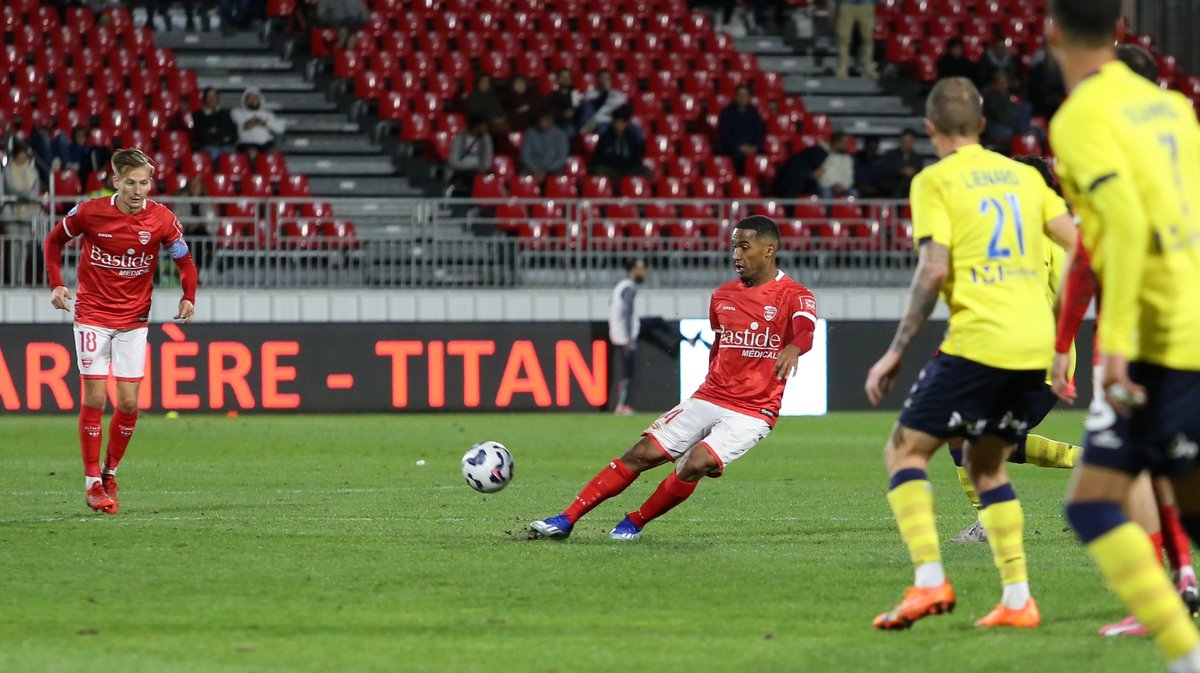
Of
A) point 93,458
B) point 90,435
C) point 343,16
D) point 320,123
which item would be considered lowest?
point 93,458

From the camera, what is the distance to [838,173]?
79.2 ft

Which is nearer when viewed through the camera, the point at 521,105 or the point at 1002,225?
the point at 1002,225

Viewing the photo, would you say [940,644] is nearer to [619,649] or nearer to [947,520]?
[619,649]

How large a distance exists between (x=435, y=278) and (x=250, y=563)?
44.2ft

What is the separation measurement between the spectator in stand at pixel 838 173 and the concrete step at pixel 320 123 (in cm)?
662

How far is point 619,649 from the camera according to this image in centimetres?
602

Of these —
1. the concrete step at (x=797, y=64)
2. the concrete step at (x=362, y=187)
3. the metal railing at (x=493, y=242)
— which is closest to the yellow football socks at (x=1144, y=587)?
the metal railing at (x=493, y=242)

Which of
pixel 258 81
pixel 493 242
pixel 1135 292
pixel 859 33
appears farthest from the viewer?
pixel 859 33

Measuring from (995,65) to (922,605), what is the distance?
21.5 metres

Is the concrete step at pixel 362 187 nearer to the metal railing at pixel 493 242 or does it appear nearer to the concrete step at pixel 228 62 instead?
the metal railing at pixel 493 242

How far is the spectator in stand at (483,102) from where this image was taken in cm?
2397

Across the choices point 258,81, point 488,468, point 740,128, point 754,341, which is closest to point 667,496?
point 754,341

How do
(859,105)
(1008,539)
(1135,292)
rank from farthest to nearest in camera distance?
(859,105) < (1008,539) < (1135,292)

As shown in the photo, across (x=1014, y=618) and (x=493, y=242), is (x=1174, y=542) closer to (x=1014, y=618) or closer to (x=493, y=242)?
(x=1014, y=618)
